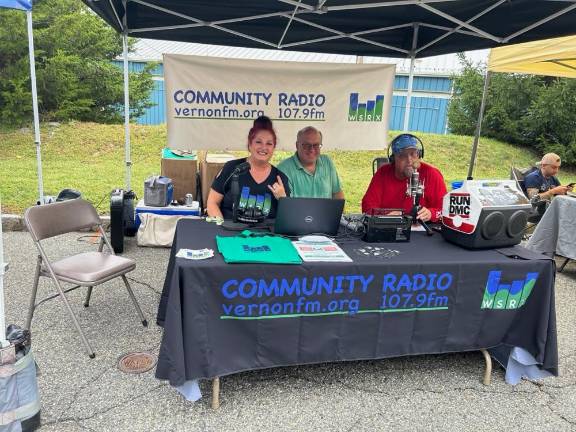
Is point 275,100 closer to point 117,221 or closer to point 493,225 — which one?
point 117,221

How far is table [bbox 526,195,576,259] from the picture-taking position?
13.9ft

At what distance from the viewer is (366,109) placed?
4.38 m

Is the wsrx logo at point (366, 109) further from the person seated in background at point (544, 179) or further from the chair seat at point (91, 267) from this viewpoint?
the chair seat at point (91, 267)

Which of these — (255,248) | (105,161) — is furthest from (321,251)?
(105,161)

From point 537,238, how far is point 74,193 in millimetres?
4731

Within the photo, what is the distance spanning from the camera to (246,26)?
374 centimetres

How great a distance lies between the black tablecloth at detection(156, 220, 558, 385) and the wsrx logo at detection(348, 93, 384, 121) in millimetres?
2192

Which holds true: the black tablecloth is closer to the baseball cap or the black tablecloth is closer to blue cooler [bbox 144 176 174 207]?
the baseball cap

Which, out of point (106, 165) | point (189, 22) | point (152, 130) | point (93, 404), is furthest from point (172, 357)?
point (152, 130)

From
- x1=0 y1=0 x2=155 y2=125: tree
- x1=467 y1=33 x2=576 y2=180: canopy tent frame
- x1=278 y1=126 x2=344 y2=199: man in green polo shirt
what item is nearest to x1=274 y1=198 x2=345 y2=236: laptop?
x1=278 y1=126 x2=344 y2=199: man in green polo shirt

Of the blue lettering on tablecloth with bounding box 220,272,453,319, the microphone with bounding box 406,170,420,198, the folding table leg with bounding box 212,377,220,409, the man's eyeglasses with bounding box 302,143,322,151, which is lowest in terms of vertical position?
the folding table leg with bounding box 212,377,220,409

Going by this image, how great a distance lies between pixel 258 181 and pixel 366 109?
2066 millimetres

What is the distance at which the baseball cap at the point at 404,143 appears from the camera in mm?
2887

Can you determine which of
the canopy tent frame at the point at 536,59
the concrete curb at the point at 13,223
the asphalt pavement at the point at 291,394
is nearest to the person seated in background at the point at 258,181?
the asphalt pavement at the point at 291,394
